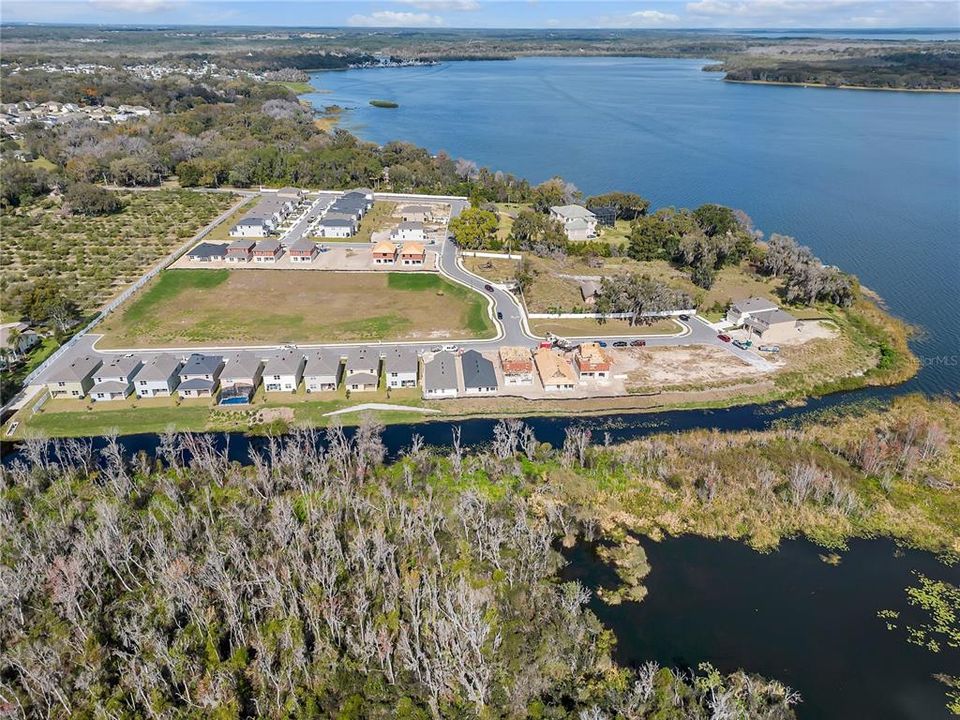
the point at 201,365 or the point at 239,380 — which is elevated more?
the point at 201,365

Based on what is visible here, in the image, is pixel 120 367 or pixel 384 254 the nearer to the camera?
pixel 120 367

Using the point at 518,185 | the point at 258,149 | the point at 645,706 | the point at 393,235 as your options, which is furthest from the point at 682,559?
the point at 258,149

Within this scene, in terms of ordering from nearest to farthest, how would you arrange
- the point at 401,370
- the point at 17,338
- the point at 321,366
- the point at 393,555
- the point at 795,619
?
the point at 795,619 < the point at 393,555 < the point at 401,370 < the point at 321,366 < the point at 17,338

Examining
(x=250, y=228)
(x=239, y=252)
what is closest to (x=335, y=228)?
(x=250, y=228)

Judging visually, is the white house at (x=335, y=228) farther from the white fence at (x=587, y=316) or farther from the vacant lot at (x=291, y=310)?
the white fence at (x=587, y=316)

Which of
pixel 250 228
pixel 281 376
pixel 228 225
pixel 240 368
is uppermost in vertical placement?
pixel 250 228

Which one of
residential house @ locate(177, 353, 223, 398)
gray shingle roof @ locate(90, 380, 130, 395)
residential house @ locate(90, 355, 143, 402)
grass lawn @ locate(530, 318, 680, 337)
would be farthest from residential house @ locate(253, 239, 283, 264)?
grass lawn @ locate(530, 318, 680, 337)

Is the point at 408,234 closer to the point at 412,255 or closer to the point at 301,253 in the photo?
the point at 412,255
